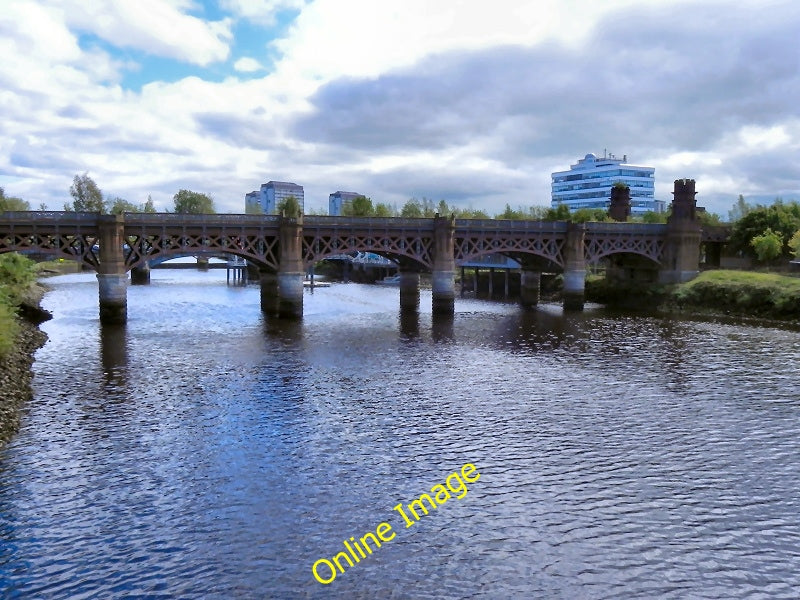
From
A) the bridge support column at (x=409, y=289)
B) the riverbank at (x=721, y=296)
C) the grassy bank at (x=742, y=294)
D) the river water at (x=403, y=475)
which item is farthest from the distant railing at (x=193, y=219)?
the grassy bank at (x=742, y=294)

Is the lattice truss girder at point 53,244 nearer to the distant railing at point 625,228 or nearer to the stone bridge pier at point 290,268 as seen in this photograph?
the stone bridge pier at point 290,268

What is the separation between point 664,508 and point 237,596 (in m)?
15.5

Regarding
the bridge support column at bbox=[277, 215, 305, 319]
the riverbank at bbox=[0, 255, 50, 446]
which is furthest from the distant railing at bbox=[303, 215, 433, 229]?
the riverbank at bbox=[0, 255, 50, 446]

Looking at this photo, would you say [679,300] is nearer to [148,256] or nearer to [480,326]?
[480,326]

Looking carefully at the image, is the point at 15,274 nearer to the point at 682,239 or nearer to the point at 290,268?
the point at 290,268

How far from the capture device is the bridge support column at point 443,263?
273 feet

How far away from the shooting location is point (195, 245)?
242 feet

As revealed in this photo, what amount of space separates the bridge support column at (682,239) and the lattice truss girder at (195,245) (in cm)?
6081

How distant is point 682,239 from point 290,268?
60.3 meters

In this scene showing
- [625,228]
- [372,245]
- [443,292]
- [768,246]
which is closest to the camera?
[372,245]

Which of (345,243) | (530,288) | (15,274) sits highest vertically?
(345,243)

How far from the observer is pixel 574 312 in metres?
90.0

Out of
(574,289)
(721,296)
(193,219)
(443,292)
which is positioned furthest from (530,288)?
(193,219)

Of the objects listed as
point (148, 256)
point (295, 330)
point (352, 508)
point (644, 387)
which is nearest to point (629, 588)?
point (352, 508)
